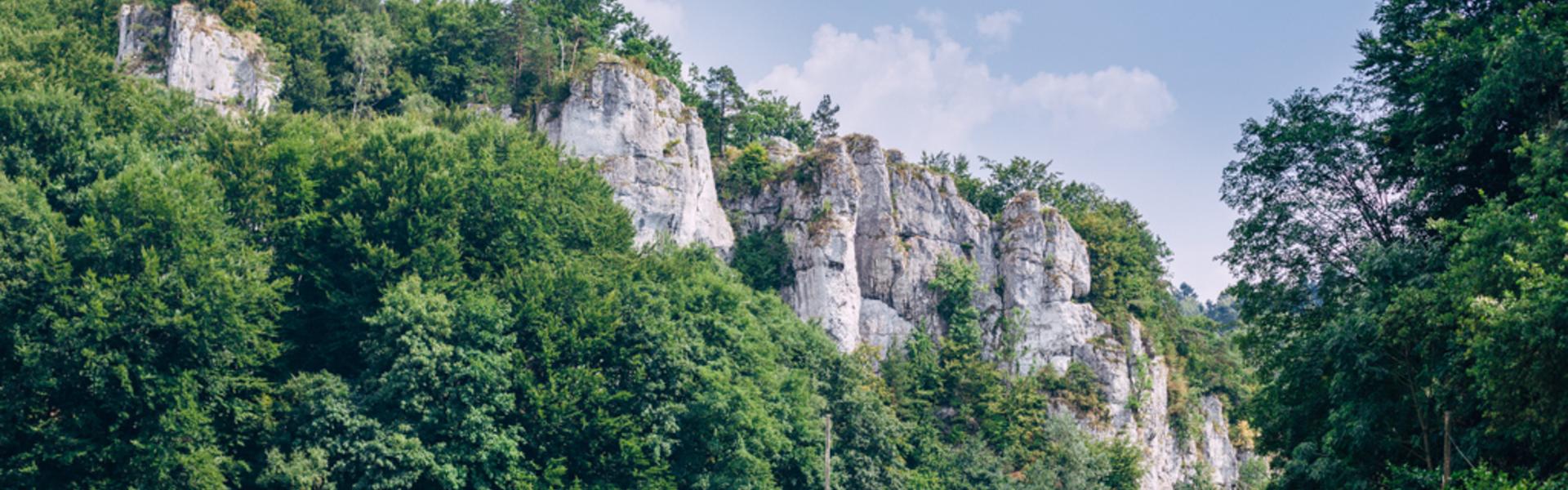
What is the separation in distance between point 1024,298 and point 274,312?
3916 centimetres

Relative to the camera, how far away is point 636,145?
161ft

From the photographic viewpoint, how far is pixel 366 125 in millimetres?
34312

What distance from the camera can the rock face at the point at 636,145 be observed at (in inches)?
1897

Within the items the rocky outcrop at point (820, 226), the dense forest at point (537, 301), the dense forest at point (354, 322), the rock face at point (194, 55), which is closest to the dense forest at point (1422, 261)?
the dense forest at point (537, 301)

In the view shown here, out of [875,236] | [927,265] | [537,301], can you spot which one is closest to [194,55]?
[537,301]

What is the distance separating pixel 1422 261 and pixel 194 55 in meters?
47.1

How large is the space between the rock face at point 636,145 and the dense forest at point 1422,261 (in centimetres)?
2687

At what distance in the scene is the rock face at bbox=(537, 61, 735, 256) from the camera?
48.2 m

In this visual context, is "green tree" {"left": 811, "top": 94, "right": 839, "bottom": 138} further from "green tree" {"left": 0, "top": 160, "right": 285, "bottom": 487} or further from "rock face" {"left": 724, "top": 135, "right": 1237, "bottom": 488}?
"green tree" {"left": 0, "top": 160, "right": 285, "bottom": 487}

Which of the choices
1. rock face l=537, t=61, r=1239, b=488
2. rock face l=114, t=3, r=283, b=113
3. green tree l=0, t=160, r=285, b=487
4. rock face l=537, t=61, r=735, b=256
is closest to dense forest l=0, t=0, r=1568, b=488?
green tree l=0, t=160, r=285, b=487

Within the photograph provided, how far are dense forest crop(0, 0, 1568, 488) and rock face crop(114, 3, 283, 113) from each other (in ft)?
21.9

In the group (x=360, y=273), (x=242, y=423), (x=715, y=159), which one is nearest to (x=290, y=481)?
(x=242, y=423)

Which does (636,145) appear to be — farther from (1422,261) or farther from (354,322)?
(1422,261)

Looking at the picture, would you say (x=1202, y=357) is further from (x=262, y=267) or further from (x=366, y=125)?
(x=262, y=267)
